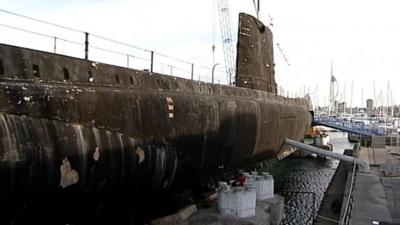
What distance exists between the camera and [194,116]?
16.0 meters

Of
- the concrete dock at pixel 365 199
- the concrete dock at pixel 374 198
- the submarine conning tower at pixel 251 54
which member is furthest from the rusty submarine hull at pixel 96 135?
the submarine conning tower at pixel 251 54

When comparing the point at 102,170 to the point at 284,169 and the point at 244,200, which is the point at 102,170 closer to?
the point at 244,200

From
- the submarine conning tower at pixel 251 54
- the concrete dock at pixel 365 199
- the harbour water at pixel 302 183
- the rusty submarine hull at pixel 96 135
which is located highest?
the submarine conning tower at pixel 251 54

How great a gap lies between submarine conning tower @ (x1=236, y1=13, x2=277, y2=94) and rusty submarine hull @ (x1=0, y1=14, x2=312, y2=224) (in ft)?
29.5

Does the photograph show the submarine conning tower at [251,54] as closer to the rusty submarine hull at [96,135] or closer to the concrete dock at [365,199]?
the concrete dock at [365,199]

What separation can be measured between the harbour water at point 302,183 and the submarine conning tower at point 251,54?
6.79 m

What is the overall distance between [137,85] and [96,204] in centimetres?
395

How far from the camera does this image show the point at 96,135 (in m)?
10.9

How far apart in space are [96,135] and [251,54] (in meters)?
18.4

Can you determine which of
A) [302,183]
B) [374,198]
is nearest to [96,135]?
[374,198]

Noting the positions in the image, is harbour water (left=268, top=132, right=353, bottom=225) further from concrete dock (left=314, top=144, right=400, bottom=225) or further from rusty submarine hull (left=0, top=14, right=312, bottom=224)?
rusty submarine hull (left=0, top=14, right=312, bottom=224)

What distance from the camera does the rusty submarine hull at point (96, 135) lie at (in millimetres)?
9086

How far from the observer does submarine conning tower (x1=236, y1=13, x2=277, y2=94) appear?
27.6 meters

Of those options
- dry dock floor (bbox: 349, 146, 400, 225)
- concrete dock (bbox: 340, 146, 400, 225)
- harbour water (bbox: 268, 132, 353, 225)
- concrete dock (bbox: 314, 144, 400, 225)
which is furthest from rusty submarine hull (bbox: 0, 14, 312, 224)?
harbour water (bbox: 268, 132, 353, 225)
